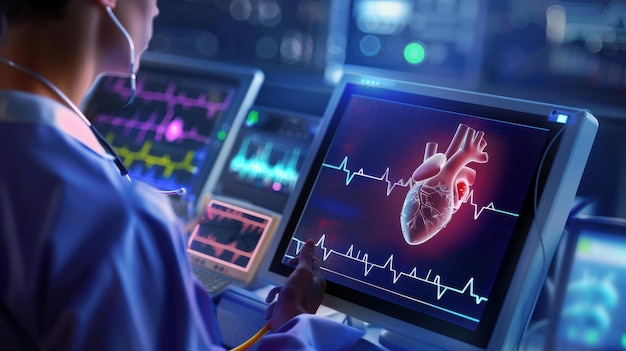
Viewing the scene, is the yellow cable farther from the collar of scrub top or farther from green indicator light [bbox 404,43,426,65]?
green indicator light [bbox 404,43,426,65]

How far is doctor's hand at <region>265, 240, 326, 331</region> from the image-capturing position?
1.08 m

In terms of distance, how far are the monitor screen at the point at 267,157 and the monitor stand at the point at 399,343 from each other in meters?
0.46

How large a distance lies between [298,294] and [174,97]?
82cm

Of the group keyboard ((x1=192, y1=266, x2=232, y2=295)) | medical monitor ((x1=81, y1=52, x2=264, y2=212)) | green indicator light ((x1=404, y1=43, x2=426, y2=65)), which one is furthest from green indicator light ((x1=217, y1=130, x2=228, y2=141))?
green indicator light ((x1=404, y1=43, x2=426, y2=65))

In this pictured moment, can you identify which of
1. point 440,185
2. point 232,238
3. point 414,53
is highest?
point 414,53

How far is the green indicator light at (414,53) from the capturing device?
4.35 meters

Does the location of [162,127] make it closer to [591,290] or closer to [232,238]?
[232,238]

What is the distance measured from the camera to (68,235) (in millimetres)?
701

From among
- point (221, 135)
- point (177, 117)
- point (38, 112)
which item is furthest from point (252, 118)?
point (38, 112)

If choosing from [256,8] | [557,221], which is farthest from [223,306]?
[256,8]

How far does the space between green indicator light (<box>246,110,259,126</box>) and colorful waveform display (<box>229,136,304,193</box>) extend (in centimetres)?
4

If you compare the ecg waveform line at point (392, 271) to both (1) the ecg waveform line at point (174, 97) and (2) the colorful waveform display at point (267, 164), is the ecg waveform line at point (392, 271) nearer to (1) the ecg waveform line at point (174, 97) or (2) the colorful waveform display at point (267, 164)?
(2) the colorful waveform display at point (267, 164)

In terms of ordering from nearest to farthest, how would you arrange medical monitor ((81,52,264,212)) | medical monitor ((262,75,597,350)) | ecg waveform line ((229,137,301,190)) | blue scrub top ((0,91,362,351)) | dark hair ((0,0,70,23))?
blue scrub top ((0,91,362,351)), dark hair ((0,0,70,23)), medical monitor ((262,75,597,350)), ecg waveform line ((229,137,301,190)), medical monitor ((81,52,264,212))

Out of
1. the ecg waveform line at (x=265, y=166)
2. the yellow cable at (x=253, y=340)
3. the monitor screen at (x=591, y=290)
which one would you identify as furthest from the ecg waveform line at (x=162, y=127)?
the monitor screen at (x=591, y=290)
